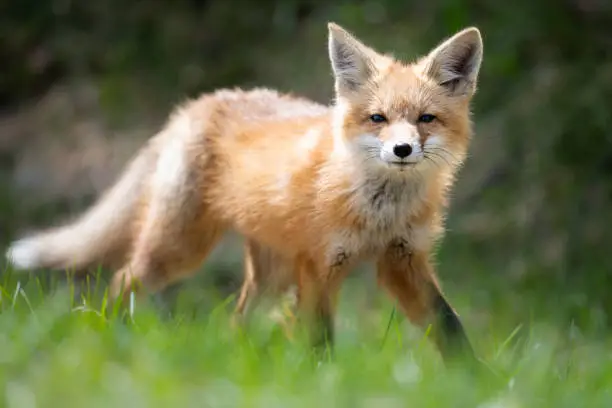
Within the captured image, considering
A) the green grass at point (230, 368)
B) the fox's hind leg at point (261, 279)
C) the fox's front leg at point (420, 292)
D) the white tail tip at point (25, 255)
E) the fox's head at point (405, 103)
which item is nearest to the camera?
the green grass at point (230, 368)

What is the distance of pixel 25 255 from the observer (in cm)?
491

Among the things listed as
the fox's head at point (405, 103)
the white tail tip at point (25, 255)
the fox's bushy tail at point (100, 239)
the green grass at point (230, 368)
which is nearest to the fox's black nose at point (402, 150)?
the fox's head at point (405, 103)

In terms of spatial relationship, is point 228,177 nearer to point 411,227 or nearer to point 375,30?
point 411,227

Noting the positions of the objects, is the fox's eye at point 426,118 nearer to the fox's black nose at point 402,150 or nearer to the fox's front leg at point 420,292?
the fox's black nose at point 402,150

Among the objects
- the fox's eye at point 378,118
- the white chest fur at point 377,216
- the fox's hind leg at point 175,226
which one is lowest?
the fox's hind leg at point 175,226

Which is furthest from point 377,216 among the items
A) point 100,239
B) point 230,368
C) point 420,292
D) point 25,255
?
point 25,255

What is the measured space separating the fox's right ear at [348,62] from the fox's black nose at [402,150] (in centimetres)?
49

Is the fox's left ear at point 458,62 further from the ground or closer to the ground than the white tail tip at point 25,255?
further from the ground

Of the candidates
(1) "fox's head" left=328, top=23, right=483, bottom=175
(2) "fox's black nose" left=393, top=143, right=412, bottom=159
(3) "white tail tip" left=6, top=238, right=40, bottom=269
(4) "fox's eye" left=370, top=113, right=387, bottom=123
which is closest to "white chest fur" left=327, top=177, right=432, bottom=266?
(1) "fox's head" left=328, top=23, right=483, bottom=175

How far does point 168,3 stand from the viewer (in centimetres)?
778

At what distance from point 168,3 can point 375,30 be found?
1.88 meters

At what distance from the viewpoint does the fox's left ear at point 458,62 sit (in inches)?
151

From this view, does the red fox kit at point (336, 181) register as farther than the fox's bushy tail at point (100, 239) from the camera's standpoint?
No

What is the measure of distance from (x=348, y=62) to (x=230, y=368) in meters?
1.51
